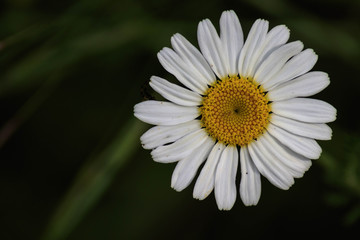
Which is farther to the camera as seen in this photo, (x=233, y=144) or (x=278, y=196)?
(x=278, y=196)

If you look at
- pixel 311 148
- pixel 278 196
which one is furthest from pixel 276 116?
pixel 278 196

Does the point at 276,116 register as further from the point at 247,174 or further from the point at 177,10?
the point at 177,10

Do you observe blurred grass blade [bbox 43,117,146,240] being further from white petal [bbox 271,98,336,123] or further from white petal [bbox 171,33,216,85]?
white petal [bbox 271,98,336,123]

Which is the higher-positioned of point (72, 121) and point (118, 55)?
point (118, 55)

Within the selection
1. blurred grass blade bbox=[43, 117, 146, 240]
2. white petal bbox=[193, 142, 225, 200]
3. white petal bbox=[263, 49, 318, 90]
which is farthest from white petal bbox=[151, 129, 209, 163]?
blurred grass blade bbox=[43, 117, 146, 240]

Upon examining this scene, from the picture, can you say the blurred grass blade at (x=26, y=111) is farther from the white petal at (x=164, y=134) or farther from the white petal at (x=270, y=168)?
the white petal at (x=270, y=168)

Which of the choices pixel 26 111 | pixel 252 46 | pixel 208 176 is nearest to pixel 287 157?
pixel 208 176

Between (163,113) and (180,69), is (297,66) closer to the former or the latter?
(180,69)
